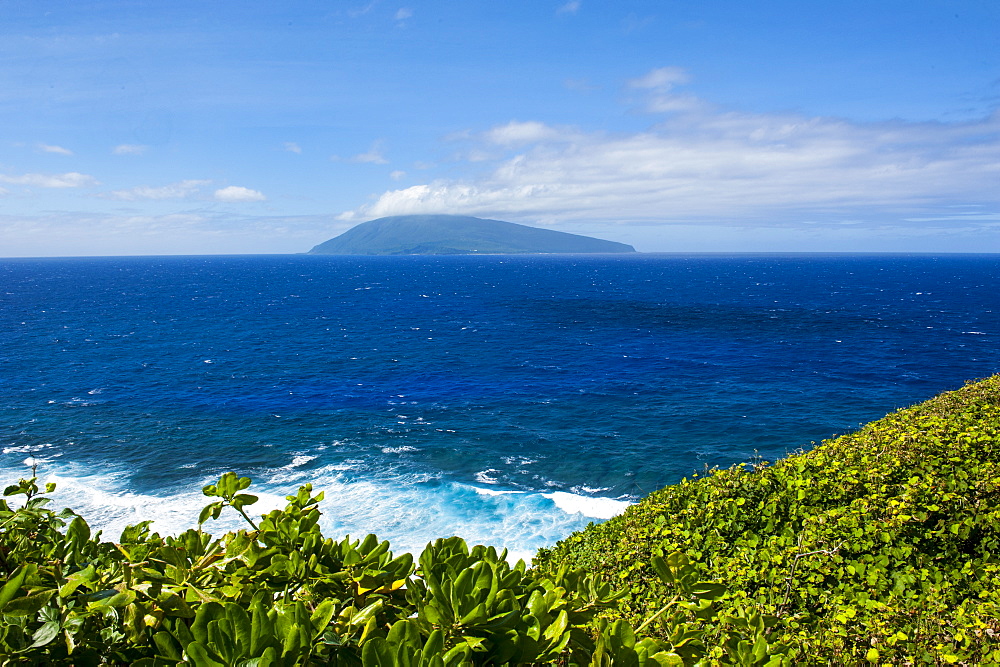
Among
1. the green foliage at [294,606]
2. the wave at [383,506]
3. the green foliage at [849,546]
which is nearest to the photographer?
the green foliage at [294,606]

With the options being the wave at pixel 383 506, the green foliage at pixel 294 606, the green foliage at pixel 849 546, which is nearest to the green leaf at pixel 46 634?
the green foliage at pixel 294 606

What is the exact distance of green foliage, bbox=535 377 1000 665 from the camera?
6.94 meters

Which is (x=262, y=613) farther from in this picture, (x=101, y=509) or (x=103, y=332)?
(x=103, y=332)

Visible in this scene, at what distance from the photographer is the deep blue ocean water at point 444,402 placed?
80.6 feet

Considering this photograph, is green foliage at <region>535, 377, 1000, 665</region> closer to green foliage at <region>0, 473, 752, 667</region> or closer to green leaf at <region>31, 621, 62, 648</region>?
green foliage at <region>0, 473, 752, 667</region>

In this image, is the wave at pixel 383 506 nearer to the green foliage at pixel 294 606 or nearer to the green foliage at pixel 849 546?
the green foliage at pixel 849 546

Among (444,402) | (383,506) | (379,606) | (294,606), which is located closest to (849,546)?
(379,606)

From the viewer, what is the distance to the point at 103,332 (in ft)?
220

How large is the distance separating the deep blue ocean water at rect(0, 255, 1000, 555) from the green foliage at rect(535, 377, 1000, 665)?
530 cm

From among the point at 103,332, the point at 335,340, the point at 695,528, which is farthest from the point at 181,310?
the point at 695,528

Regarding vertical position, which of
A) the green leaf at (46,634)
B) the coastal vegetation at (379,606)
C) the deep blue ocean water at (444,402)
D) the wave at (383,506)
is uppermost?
the green leaf at (46,634)

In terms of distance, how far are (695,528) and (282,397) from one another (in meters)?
34.2

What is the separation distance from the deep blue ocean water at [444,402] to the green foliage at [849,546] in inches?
208

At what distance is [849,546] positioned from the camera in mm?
9047
